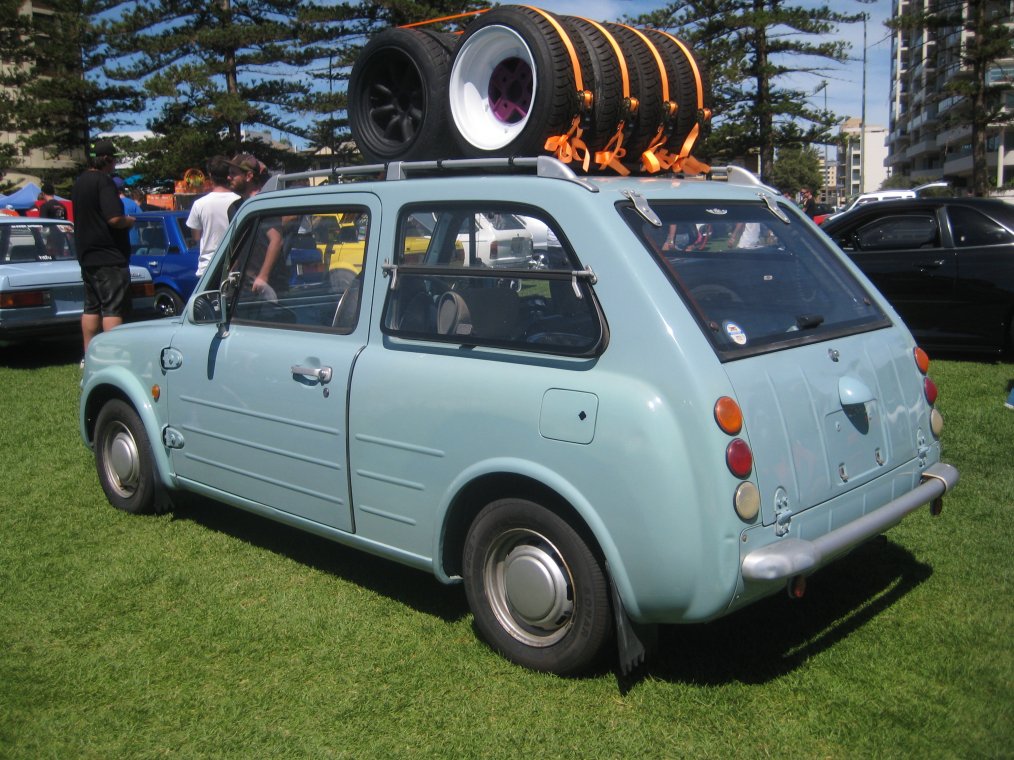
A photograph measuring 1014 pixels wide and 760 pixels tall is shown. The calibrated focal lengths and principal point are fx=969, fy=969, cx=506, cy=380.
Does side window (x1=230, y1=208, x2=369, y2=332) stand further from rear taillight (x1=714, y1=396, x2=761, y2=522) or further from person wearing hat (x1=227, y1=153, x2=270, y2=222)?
person wearing hat (x1=227, y1=153, x2=270, y2=222)

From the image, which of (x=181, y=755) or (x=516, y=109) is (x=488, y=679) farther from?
(x=516, y=109)

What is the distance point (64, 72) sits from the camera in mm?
30922

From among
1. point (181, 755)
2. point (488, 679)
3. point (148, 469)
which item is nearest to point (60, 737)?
point (181, 755)

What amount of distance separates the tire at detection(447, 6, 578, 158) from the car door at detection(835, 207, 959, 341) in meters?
6.46

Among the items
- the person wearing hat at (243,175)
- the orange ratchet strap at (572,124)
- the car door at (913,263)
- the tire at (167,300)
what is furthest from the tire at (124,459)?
the tire at (167,300)

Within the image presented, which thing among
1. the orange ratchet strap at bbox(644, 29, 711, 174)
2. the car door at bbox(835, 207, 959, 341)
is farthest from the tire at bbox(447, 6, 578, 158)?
the car door at bbox(835, 207, 959, 341)

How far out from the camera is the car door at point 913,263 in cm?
928

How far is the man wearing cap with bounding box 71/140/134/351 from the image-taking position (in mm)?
8297

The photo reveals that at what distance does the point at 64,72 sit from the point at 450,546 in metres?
32.3

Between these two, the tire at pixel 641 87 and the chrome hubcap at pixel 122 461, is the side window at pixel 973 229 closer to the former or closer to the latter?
the tire at pixel 641 87

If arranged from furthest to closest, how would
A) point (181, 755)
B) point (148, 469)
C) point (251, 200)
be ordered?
point (148, 469) → point (251, 200) → point (181, 755)

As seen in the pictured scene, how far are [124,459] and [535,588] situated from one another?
294cm

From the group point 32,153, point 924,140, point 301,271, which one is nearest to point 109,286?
point 301,271

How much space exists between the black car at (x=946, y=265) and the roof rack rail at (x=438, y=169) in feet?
21.9
